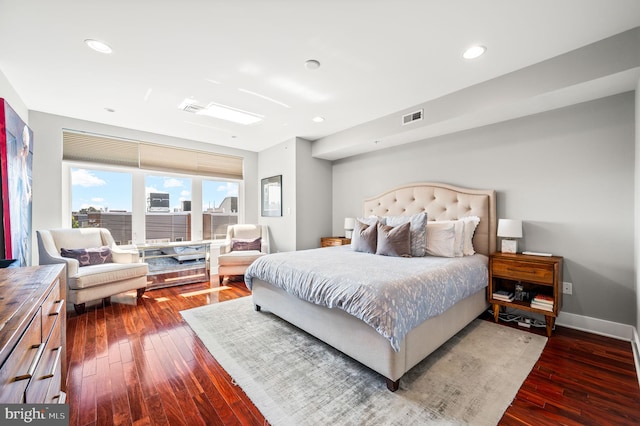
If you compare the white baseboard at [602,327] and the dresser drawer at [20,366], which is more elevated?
the dresser drawer at [20,366]

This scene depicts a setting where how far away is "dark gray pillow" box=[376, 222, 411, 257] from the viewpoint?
9.70 feet

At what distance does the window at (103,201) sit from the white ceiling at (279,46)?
1.12 meters

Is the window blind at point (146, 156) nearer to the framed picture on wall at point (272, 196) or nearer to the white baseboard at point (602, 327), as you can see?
the framed picture on wall at point (272, 196)

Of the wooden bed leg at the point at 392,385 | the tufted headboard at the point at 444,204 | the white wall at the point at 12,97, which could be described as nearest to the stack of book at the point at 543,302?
the tufted headboard at the point at 444,204

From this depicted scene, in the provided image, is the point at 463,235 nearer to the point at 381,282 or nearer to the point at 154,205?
the point at 381,282

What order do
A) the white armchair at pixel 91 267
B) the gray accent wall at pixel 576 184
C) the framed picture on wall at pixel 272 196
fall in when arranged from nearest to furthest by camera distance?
the gray accent wall at pixel 576 184, the white armchair at pixel 91 267, the framed picture on wall at pixel 272 196

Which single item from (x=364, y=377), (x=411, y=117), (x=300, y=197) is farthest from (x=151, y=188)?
(x=364, y=377)

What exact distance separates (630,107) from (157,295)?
19.2 feet

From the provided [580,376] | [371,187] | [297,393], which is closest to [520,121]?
[371,187]

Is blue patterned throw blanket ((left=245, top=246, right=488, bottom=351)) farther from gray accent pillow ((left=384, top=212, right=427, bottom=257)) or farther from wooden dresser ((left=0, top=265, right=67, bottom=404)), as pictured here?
wooden dresser ((left=0, top=265, right=67, bottom=404))

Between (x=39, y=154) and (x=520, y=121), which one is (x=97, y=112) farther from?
(x=520, y=121)

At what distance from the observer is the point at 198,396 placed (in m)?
1.75

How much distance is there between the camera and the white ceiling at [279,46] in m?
1.80

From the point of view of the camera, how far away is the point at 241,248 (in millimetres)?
4754
